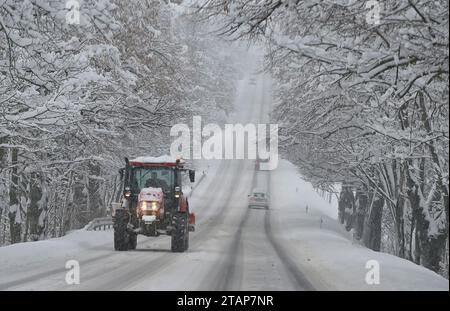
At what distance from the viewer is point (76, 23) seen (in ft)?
36.4

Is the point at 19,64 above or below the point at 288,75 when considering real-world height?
below

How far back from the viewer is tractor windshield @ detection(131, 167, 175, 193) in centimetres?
1944

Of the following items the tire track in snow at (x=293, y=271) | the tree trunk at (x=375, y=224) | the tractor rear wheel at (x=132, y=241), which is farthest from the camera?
the tree trunk at (x=375, y=224)

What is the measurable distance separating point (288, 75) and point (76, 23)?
17.5 metres

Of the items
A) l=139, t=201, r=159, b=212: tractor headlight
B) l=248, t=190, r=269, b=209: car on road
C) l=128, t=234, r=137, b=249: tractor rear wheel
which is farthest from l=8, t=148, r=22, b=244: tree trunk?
l=248, t=190, r=269, b=209: car on road

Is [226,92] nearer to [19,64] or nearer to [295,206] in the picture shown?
[295,206]

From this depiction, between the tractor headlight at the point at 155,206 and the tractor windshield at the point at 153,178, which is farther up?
the tractor windshield at the point at 153,178

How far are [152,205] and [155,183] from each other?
1.24m

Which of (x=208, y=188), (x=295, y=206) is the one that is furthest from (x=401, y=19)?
(x=208, y=188)

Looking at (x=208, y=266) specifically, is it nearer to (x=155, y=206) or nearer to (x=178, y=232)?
(x=178, y=232)

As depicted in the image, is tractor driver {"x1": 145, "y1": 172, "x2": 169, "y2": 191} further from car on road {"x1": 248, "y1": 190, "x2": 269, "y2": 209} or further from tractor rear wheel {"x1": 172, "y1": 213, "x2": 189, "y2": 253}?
car on road {"x1": 248, "y1": 190, "x2": 269, "y2": 209}

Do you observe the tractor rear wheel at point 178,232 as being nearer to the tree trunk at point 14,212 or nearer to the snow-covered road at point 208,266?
the snow-covered road at point 208,266

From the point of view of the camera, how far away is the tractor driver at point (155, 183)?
63.7 ft

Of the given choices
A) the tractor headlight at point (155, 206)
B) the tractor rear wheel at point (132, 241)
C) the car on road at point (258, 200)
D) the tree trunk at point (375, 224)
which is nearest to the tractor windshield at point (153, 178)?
the tractor headlight at point (155, 206)
